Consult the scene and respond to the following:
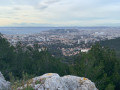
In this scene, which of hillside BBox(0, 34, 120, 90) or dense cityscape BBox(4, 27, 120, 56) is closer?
hillside BBox(0, 34, 120, 90)

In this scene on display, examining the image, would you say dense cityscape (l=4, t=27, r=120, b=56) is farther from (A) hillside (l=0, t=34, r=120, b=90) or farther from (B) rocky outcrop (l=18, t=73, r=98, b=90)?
(B) rocky outcrop (l=18, t=73, r=98, b=90)

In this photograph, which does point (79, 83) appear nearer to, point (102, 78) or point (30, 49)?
point (102, 78)

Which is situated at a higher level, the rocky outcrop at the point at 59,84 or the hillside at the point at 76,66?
the rocky outcrop at the point at 59,84

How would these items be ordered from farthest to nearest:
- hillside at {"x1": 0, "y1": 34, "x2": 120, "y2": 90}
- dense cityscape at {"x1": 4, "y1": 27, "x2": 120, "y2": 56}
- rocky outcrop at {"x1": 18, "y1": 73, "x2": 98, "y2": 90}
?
dense cityscape at {"x1": 4, "y1": 27, "x2": 120, "y2": 56}, hillside at {"x1": 0, "y1": 34, "x2": 120, "y2": 90}, rocky outcrop at {"x1": 18, "y1": 73, "x2": 98, "y2": 90}

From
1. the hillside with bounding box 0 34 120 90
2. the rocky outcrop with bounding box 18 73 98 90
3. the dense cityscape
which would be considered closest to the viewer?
the rocky outcrop with bounding box 18 73 98 90

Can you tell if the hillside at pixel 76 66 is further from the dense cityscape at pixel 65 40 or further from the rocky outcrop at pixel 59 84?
the dense cityscape at pixel 65 40

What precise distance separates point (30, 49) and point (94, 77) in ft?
27.8

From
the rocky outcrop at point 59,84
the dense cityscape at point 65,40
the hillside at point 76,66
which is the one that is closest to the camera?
the rocky outcrop at point 59,84

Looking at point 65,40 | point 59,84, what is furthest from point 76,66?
point 65,40

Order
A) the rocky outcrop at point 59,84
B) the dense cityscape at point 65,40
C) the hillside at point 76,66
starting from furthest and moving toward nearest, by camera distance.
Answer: the dense cityscape at point 65,40 → the hillside at point 76,66 → the rocky outcrop at point 59,84

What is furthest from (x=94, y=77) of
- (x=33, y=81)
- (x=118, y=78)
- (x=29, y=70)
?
(x=29, y=70)

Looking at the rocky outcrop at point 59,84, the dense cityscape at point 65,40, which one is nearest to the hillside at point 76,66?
the rocky outcrop at point 59,84

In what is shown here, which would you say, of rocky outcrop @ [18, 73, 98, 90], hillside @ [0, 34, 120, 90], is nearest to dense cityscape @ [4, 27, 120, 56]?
hillside @ [0, 34, 120, 90]

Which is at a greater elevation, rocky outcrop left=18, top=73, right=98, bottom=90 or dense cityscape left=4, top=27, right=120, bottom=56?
rocky outcrop left=18, top=73, right=98, bottom=90
